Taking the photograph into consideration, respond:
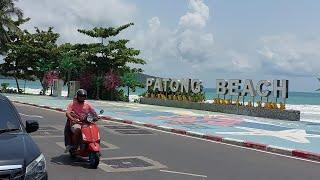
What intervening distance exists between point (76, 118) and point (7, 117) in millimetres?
3535

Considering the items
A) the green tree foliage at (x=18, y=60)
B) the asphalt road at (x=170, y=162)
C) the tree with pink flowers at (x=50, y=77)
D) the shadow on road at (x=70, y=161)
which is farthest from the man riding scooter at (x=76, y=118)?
the green tree foliage at (x=18, y=60)

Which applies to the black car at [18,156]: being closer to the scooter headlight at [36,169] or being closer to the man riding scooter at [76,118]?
the scooter headlight at [36,169]

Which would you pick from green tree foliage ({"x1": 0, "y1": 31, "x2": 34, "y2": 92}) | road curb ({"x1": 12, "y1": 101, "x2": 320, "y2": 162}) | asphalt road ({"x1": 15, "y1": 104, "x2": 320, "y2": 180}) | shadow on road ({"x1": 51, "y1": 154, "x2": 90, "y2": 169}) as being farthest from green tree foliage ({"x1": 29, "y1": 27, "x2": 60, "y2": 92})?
shadow on road ({"x1": 51, "y1": 154, "x2": 90, "y2": 169})

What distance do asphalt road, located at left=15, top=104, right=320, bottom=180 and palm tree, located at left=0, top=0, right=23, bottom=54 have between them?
3660 cm

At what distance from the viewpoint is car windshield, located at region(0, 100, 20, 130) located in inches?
279

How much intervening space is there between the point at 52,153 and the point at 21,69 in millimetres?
44143

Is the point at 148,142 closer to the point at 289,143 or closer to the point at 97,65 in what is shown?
the point at 289,143

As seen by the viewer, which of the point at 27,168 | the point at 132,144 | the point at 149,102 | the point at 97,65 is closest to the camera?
the point at 27,168

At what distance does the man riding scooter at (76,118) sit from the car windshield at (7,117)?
3061 mm

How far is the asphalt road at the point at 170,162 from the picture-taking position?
9.84 m

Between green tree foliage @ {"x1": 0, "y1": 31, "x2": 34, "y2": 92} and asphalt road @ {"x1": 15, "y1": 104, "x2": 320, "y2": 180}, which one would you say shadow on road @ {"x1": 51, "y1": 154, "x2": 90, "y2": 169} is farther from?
green tree foliage @ {"x1": 0, "y1": 31, "x2": 34, "y2": 92}

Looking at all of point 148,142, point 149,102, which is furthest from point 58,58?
point 148,142

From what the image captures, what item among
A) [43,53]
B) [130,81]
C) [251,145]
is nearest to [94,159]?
[251,145]

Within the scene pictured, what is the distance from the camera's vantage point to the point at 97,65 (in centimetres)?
4453
